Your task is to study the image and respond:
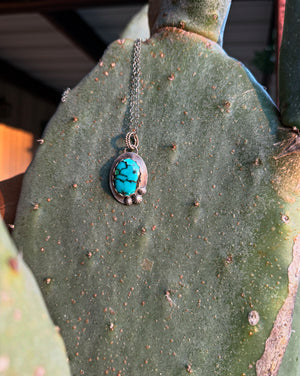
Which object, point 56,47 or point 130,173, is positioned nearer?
point 130,173

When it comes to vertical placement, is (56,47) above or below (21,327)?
below

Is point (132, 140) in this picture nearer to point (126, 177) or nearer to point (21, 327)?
point (126, 177)

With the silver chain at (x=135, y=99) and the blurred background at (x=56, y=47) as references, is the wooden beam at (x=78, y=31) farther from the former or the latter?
the silver chain at (x=135, y=99)

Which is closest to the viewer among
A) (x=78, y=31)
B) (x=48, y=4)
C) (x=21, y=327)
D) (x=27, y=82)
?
(x=21, y=327)

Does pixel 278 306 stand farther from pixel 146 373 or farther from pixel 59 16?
pixel 59 16

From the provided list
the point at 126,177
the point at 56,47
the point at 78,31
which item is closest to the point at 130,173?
the point at 126,177

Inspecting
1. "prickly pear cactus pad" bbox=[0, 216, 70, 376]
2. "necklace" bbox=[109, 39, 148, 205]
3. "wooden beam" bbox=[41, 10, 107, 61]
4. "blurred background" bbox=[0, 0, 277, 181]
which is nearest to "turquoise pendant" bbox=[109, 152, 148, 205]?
"necklace" bbox=[109, 39, 148, 205]

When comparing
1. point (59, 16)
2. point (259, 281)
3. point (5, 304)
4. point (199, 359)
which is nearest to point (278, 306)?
point (259, 281)
